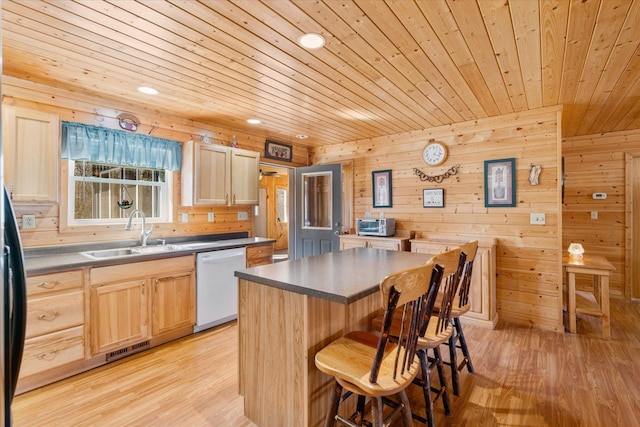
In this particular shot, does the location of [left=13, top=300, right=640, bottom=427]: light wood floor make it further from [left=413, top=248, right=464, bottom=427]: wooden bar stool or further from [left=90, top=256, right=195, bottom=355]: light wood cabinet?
[left=413, top=248, right=464, bottom=427]: wooden bar stool

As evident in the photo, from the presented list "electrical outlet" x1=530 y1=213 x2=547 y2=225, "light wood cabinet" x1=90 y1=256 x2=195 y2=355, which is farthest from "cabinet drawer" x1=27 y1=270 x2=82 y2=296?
"electrical outlet" x1=530 y1=213 x2=547 y2=225

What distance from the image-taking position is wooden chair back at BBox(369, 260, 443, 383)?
1263mm

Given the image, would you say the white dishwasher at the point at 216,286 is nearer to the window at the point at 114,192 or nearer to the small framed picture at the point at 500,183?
the window at the point at 114,192

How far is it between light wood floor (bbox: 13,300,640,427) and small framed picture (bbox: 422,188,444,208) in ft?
5.34

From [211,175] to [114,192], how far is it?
0.97 m

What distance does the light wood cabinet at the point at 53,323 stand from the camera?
223 centimetres

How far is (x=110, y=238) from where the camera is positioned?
122 inches

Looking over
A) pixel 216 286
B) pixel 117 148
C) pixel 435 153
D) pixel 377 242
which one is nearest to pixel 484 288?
pixel 377 242

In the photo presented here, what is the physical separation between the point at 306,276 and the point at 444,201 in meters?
2.73

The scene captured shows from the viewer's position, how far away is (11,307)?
797 mm

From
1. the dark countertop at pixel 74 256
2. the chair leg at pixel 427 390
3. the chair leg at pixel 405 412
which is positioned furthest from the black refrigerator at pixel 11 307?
the dark countertop at pixel 74 256

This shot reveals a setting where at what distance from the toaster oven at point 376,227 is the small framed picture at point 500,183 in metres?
1.13

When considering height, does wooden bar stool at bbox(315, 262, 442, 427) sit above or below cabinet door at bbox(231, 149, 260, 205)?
below

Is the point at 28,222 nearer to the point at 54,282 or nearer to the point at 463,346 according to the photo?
the point at 54,282
